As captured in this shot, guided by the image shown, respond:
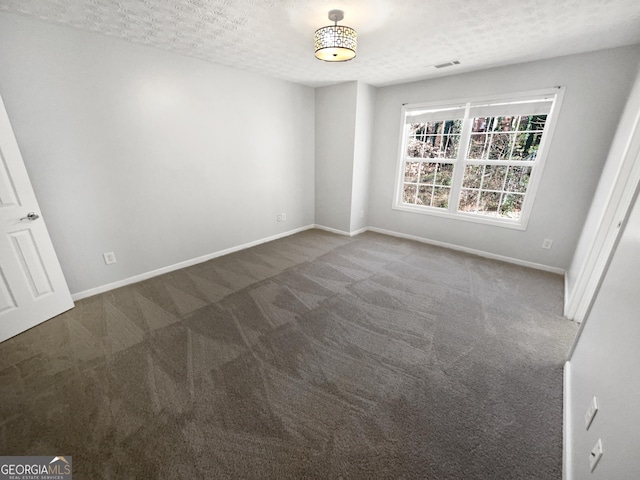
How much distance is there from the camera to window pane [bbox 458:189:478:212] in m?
3.71

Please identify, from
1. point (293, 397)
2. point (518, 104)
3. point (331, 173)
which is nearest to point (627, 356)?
point (293, 397)

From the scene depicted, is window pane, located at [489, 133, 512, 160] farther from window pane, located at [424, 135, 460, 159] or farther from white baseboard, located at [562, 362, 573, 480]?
white baseboard, located at [562, 362, 573, 480]

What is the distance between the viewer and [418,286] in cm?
284

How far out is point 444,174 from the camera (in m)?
3.92

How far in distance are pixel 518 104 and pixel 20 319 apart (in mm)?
5527

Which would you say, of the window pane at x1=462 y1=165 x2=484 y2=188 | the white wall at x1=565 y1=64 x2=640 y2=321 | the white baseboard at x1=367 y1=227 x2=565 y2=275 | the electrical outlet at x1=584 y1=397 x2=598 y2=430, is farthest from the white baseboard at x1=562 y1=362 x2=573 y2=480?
the window pane at x1=462 y1=165 x2=484 y2=188

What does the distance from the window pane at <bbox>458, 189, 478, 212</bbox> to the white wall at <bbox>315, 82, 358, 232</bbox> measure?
5.58 feet

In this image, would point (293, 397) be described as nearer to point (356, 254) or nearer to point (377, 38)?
point (356, 254)

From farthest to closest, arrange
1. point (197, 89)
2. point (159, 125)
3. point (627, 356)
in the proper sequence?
point (197, 89)
point (159, 125)
point (627, 356)

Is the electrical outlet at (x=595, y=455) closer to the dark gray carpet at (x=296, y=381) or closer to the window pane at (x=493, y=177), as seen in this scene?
the dark gray carpet at (x=296, y=381)

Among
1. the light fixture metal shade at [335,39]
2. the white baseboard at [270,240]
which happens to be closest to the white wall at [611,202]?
the white baseboard at [270,240]

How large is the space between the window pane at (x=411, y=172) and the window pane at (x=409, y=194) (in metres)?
0.10

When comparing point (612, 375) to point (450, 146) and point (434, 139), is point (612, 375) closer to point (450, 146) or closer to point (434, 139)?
point (450, 146)

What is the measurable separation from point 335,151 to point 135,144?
2.78m
